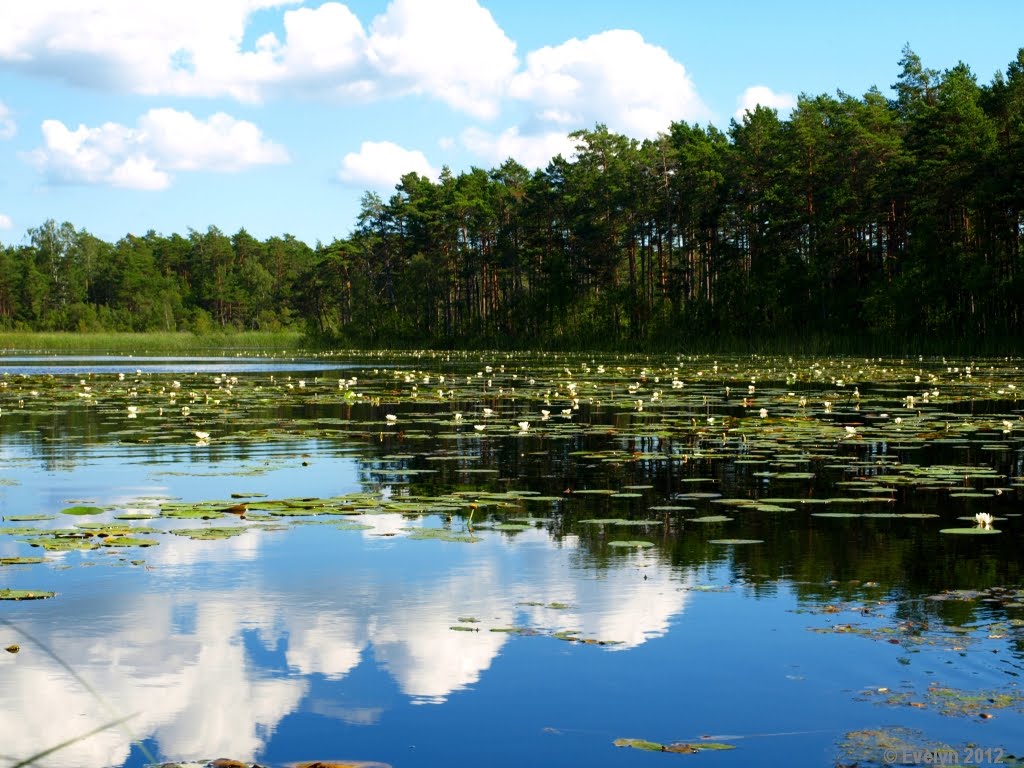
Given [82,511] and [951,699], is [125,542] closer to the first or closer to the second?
[82,511]

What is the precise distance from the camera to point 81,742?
402 centimetres

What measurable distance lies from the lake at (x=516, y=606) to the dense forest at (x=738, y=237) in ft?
139

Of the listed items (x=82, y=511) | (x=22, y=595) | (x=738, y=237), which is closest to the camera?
(x=22, y=595)

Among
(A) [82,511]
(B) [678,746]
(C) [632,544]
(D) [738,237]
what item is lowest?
(B) [678,746]

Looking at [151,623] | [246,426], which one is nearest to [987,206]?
[246,426]

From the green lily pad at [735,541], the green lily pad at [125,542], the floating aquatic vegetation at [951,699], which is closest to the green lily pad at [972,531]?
the green lily pad at [735,541]

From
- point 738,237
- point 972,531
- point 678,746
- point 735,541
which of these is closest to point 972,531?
point 972,531

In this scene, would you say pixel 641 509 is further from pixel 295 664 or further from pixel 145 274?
pixel 145 274

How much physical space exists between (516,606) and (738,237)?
244 ft

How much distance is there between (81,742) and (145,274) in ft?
593

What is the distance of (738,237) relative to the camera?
77.6 metres

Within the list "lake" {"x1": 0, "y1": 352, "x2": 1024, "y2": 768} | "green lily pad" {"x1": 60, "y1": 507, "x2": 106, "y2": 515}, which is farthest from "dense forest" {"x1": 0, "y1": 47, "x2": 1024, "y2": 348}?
"green lily pad" {"x1": 60, "y1": 507, "x2": 106, "y2": 515}

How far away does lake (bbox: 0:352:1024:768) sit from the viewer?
13.5ft

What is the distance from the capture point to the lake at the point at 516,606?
162 inches
